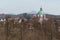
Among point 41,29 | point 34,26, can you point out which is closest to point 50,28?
point 41,29

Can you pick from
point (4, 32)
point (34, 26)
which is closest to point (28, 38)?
point (4, 32)

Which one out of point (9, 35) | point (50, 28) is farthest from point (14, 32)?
point (50, 28)

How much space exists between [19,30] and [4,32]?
820 millimetres

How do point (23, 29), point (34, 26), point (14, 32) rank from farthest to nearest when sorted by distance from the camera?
point (34, 26) → point (23, 29) → point (14, 32)

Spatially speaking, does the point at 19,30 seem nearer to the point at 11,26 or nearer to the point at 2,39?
the point at 11,26

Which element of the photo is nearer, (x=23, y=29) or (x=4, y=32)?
(x=4, y=32)

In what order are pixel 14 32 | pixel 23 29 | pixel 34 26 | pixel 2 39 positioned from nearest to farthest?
pixel 2 39, pixel 14 32, pixel 23 29, pixel 34 26

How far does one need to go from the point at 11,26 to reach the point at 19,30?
0.47 metres

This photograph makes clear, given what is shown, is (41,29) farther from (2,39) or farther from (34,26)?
(2,39)

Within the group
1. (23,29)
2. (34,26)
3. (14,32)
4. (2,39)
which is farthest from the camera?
(34,26)

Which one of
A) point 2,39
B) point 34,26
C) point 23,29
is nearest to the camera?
point 2,39

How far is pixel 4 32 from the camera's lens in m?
9.36

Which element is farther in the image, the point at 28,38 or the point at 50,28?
Answer: the point at 50,28

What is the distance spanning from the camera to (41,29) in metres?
10.1
